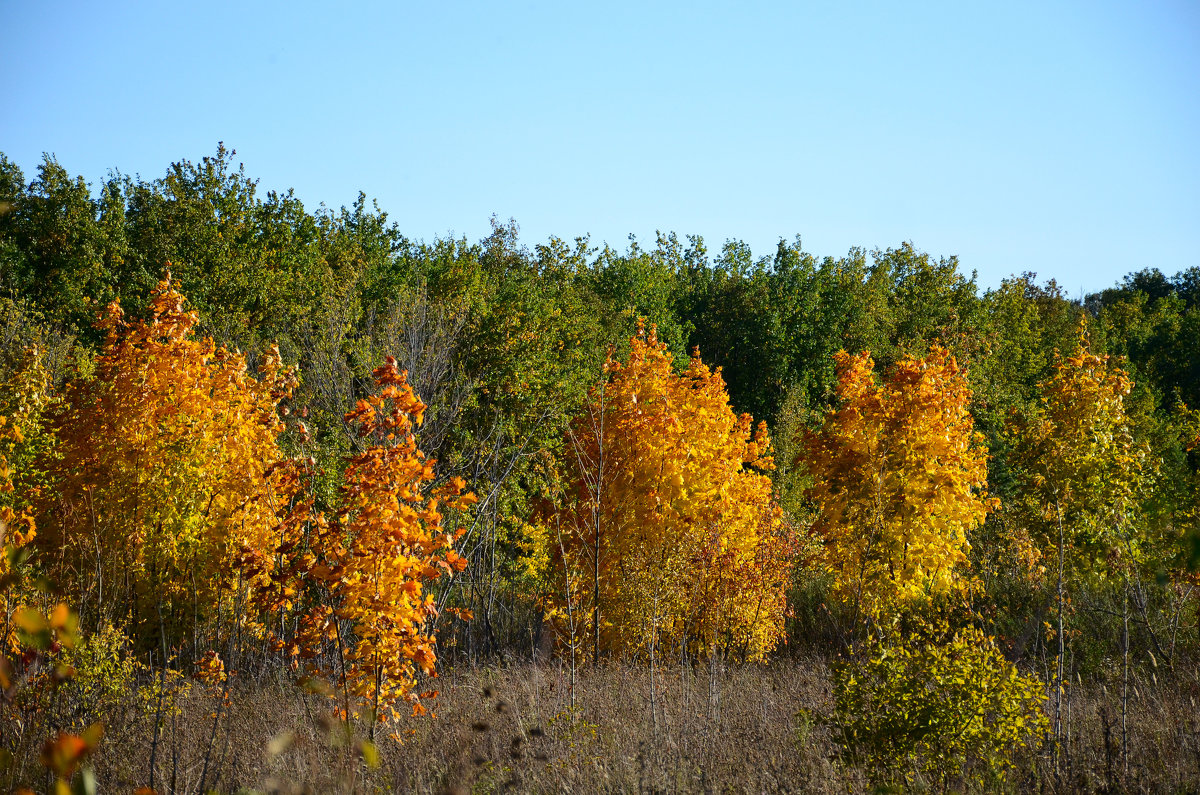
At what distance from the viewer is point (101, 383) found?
928 centimetres

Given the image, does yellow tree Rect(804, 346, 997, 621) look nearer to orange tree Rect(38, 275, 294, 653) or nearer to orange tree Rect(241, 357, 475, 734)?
orange tree Rect(241, 357, 475, 734)

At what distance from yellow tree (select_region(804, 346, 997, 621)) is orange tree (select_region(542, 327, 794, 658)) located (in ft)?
3.71

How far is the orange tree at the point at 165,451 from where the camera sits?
29.0 ft

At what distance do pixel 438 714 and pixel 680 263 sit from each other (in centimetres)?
3741

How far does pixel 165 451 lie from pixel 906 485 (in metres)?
8.25

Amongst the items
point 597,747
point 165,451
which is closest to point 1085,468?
point 597,747

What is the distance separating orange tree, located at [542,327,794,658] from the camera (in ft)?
34.6

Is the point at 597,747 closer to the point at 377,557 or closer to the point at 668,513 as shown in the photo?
the point at 377,557

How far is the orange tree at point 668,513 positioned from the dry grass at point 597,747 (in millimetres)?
2951

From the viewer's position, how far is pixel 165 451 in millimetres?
8945

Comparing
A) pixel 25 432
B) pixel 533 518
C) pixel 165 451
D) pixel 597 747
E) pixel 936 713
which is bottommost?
pixel 597 747

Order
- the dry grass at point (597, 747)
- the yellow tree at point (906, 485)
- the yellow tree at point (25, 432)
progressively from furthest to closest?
the yellow tree at point (906, 485)
the yellow tree at point (25, 432)
the dry grass at point (597, 747)

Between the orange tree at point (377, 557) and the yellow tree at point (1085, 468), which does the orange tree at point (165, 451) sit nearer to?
the orange tree at point (377, 557)

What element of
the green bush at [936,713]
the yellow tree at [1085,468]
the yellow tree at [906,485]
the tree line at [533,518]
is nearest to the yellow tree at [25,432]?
the tree line at [533,518]
